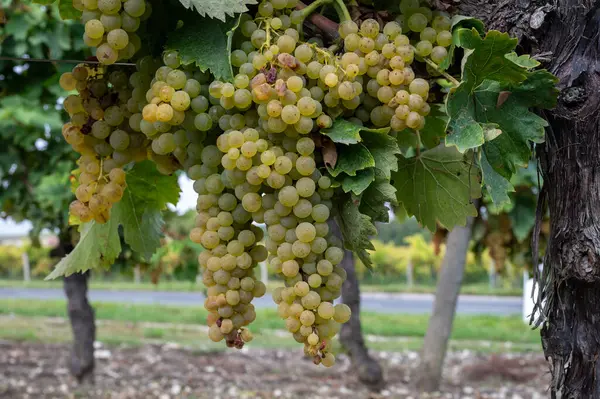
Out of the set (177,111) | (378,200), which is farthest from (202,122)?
(378,200)

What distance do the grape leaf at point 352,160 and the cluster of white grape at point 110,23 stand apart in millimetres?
285

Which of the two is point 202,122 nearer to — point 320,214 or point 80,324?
point 320,214

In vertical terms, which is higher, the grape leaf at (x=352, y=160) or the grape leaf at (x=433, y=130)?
the grape leaf at (x=433, y=130)

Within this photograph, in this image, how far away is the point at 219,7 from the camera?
30.0 inches

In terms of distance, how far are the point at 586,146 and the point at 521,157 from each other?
110 millimetres

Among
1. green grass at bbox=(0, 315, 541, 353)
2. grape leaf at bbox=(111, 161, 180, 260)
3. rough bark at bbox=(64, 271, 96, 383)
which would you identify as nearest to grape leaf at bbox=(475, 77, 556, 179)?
grape leaf at bbox=(111, 161, 180, 260)

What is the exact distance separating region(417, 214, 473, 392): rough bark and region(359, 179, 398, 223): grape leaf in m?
2.88

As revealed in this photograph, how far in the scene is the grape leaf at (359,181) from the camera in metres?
0.76

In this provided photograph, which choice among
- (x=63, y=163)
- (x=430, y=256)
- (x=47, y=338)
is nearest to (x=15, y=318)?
(x=47, y=338)

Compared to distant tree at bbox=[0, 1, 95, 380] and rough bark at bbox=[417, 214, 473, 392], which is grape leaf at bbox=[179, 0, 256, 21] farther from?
distant tree at bbox=[0, 1, 95, 380]

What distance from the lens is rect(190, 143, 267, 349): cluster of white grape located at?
0.79 meters

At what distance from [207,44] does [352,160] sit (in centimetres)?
23

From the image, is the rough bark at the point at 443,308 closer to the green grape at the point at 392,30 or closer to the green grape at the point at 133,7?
the green grape at the point at 392,30

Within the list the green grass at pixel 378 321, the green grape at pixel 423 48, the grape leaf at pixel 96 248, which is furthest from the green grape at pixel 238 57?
the green grass at pixel 378 321
